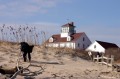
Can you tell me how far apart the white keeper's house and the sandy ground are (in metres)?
44.2

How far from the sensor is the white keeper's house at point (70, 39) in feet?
260

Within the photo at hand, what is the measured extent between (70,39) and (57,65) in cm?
5153

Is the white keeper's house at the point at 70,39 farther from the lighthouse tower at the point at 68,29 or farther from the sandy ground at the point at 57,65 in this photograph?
the sandy ground at the point at 57,65

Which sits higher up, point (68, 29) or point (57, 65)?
point (68, 29)

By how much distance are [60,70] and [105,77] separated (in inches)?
111

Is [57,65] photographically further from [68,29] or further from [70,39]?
[68,29]

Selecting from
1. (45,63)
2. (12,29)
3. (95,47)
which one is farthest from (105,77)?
(95,47)

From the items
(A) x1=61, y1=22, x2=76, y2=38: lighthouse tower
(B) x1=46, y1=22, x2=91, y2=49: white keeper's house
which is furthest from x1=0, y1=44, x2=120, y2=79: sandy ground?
(A) x1=61, y1=22, x2=76, y2=38: lighthouse tower

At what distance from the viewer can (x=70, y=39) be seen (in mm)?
80062

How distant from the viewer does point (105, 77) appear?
2538cm

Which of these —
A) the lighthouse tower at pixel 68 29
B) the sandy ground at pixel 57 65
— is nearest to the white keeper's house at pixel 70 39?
the lighthouse tower at pixel 68 29

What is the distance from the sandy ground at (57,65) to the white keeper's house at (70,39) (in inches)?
1741

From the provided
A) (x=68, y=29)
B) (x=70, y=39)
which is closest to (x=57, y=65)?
(x=70, y=39)

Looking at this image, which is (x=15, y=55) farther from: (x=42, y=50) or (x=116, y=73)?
(x=116, y=73)
